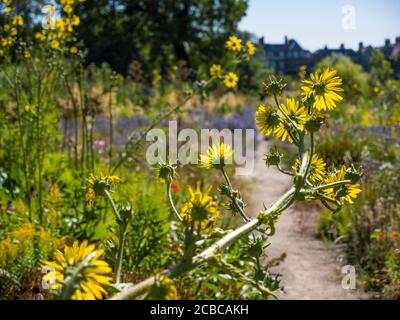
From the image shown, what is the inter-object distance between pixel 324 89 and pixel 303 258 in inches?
134

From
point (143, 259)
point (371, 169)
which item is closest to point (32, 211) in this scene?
point (143, 259)

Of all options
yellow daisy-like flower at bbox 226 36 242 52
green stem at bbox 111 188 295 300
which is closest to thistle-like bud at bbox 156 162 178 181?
green stem at bbox 111 188 295 300

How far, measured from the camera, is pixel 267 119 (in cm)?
98

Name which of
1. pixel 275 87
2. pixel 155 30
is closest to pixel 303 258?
pixel 275 87

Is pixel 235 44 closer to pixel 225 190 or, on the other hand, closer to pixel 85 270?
pixel 225 190

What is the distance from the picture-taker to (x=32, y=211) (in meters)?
3.14

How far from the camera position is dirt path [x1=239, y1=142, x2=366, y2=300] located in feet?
11.2

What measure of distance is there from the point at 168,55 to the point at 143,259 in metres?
19.6

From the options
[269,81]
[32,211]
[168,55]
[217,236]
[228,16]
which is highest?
[228,16]

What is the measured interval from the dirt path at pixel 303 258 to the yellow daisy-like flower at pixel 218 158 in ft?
7.59

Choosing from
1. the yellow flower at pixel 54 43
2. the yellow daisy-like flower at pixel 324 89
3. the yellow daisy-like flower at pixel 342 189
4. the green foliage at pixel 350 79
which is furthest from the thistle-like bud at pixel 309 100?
the green foliage at pixel 350 79

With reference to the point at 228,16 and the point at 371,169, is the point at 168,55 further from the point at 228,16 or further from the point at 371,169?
the point at 371,169

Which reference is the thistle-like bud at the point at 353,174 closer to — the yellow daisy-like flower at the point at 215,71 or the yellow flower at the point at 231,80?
the yellow daisy-like flower at the point at 215,71

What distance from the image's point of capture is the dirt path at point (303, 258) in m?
3.42
